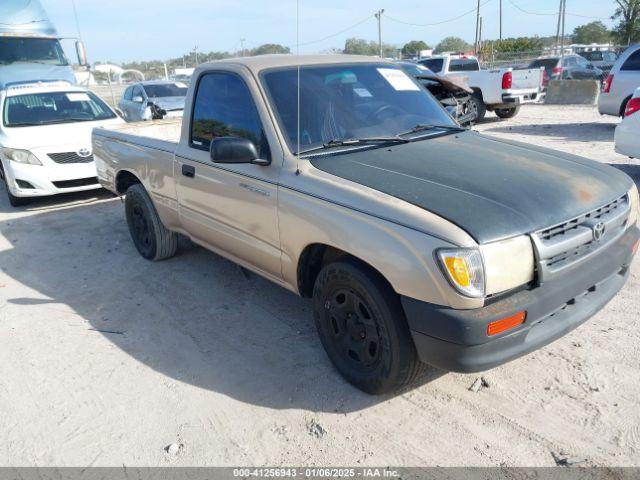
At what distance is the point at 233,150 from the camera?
10.8ft

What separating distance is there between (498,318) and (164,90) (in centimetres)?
1347

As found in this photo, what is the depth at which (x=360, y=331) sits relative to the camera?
10.1 ft

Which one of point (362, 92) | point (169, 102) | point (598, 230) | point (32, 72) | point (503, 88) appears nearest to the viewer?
point (598, 230)

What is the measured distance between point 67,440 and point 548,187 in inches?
116

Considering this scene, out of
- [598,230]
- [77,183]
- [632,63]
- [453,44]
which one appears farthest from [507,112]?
[453,44]

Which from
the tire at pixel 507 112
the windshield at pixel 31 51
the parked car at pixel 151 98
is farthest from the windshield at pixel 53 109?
the tire at pixel 507 112

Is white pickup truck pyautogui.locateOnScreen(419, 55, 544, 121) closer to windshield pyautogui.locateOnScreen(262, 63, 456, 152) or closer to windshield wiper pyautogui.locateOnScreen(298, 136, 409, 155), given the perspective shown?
windshield pyautogui.locateOnScreen(262, 63, 456, 152)

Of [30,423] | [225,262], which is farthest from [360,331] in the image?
[225,262]

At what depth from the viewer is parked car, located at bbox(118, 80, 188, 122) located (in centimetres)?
1329

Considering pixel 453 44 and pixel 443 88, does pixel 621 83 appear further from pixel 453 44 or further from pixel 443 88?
pixel 453 44

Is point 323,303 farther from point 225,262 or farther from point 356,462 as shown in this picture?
point 225,262

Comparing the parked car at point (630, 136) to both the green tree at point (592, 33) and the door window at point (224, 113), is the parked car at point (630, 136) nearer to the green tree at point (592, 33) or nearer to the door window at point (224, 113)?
the door window at point (224, 113)

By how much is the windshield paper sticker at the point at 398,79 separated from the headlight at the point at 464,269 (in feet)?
6.58

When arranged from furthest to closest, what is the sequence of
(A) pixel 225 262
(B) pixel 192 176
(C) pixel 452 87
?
1. (C) pixel 452 87
2. (A) pixel 225 262
3. (B) pixel 192 176
